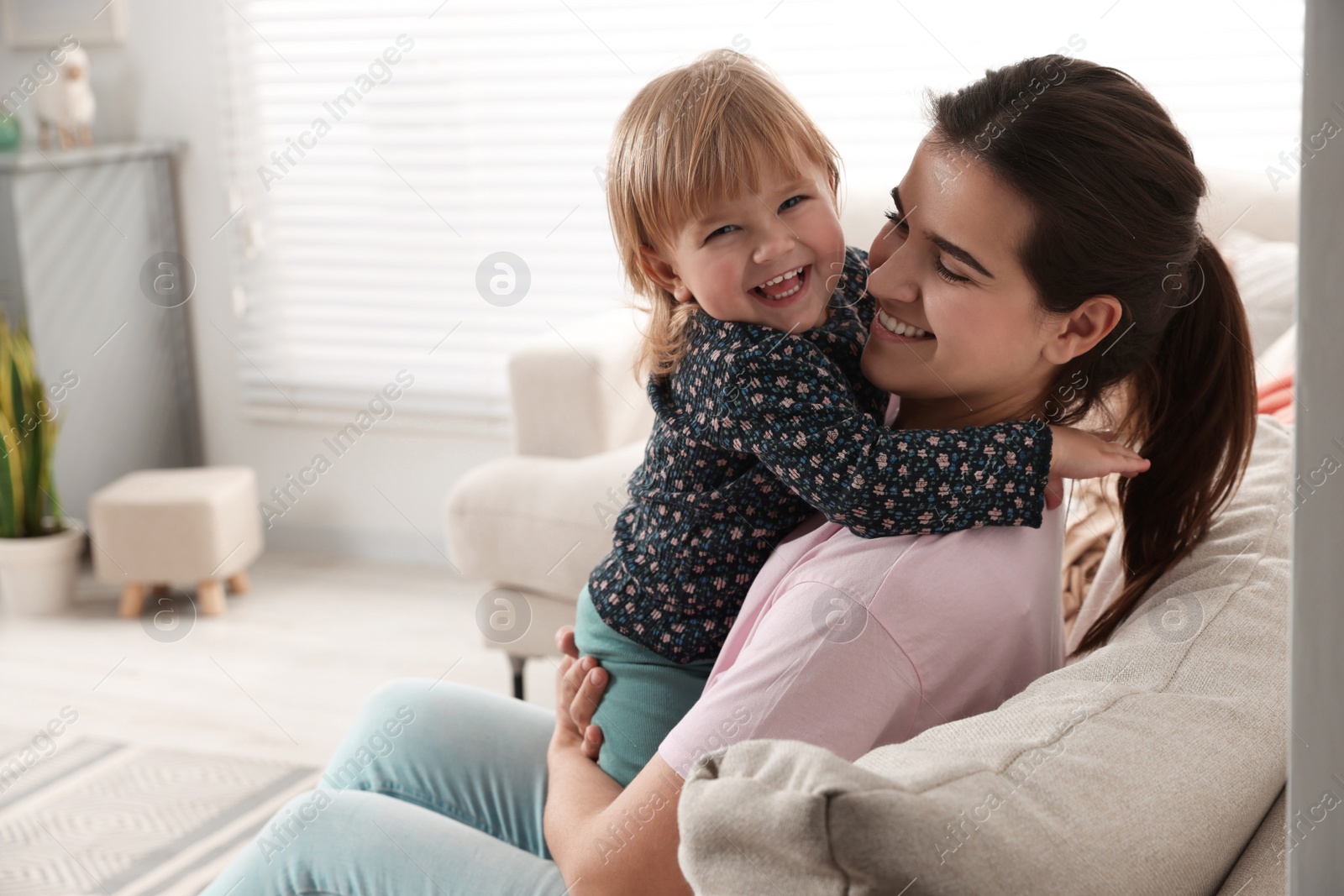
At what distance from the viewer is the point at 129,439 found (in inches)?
144

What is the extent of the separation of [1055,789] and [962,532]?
369 mm

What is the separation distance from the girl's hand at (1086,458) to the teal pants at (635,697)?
397 millimetres

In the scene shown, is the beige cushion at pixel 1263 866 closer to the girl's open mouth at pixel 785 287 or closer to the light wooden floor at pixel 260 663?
the girl's open mouth at pixel 785 287

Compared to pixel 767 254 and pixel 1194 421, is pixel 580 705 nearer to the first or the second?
pixel 767 254

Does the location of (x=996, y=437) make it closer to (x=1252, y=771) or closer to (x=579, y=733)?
(x=1252, y=771)

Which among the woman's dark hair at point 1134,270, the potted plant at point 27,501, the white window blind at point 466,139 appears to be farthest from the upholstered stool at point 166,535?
the woman's dark hair at point 1134,270

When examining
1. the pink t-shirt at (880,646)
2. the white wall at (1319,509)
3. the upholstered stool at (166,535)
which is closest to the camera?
the white wall at (1319,509)

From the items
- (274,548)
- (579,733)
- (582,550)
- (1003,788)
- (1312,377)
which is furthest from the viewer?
(274,548)

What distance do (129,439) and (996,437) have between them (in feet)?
10.9

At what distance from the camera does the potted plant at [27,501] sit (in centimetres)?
315

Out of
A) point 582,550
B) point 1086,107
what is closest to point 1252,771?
point 1086,107

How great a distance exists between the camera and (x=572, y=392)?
8.08 ft

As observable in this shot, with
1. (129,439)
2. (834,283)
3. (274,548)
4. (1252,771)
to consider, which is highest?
(834,283)

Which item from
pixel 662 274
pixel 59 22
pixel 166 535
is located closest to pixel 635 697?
pixel 662 274
